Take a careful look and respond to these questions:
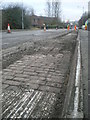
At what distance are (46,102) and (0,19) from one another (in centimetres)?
3471

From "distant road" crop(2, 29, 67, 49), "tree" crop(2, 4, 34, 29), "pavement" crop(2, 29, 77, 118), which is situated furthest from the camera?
"tree" crop(2, 4, 34, 29)

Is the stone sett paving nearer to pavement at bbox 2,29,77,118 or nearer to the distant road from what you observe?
pavement at bbox 2,29,77,118

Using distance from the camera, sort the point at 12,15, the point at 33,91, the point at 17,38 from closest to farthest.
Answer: the point at 33,91, the point at 17,38, the point at 12,15

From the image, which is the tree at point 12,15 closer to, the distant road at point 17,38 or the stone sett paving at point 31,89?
the distant road at point 17,38

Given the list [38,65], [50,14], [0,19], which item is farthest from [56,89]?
[50,14]

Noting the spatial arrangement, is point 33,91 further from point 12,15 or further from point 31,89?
point 12,15

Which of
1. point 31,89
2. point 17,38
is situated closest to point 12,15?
point 17,38

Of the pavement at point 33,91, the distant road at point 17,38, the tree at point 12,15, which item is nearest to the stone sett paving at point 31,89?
the pavement at point 33,91

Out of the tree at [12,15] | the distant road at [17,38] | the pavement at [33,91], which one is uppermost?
the tree at [12,15]

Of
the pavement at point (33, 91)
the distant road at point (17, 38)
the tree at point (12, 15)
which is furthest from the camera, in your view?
the tree at point (12, 15)

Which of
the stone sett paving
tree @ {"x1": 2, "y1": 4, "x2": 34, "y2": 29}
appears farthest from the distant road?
tree @ {"x1": 2, "y1": 4, "x2": 34, "y2": 29}

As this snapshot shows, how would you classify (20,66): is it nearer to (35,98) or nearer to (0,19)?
(35,98)

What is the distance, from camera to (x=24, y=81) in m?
3.15

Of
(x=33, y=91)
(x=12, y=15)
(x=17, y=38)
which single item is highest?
(x=12, y=15)
